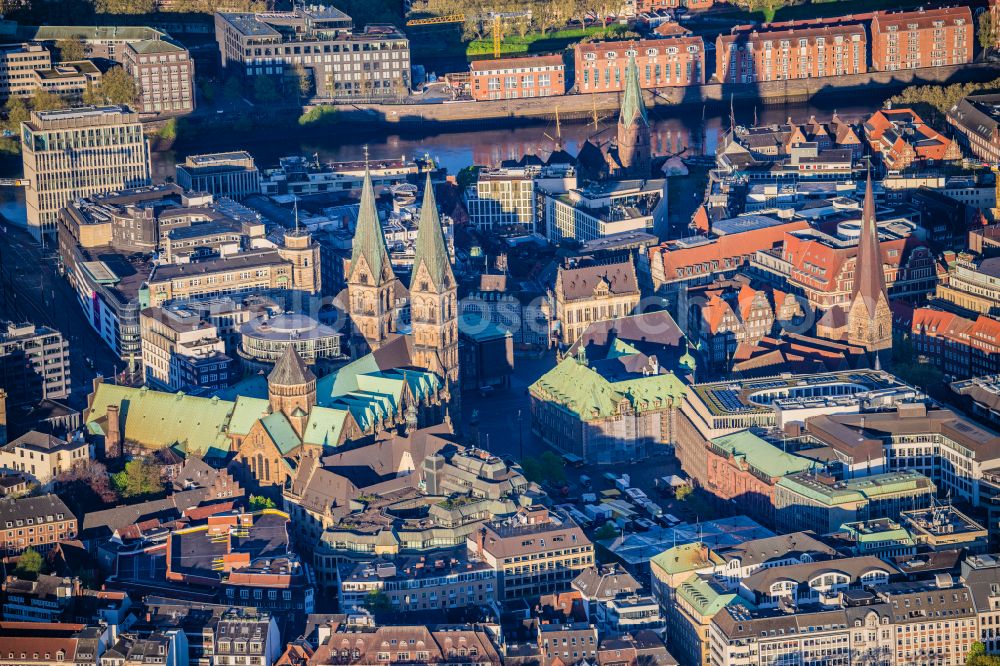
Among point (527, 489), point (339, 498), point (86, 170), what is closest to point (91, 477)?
point (339, 498)

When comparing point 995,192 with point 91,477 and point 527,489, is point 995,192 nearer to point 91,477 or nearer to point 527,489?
point 527,489

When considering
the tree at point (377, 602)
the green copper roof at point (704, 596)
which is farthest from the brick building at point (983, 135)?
the tree at point (377, 602)

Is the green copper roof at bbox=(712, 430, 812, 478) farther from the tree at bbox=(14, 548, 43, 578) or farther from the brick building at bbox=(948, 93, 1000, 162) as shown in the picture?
the brick building at bbox=(948, 93, 1000, 162)

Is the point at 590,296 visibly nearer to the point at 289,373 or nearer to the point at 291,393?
the point at 289,373

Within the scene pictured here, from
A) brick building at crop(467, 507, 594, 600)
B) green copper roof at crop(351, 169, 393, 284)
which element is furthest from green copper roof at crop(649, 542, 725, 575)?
green copper roof at crop(351, 169, 393, 284)

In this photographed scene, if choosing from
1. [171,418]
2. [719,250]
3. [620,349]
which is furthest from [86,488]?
[719,250]
